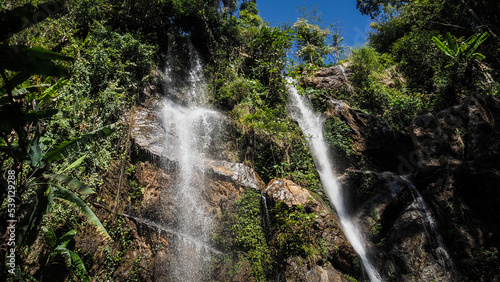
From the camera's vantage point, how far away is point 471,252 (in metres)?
6.17

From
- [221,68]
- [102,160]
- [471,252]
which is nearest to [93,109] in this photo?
[102,160]

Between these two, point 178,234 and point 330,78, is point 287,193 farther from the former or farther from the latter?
point 330,78

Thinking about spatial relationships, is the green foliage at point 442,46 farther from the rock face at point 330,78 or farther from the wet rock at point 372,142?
the rock face at point 330,78

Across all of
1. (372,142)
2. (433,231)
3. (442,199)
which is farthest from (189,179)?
(372,142)

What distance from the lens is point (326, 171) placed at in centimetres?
920

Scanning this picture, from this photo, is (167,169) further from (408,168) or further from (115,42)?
(408,168)

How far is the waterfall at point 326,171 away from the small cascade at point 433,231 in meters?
1.70

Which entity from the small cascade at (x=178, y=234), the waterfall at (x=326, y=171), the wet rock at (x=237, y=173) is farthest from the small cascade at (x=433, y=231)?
the small cascade at (x=178, y=234)

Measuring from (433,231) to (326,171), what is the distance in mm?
3569

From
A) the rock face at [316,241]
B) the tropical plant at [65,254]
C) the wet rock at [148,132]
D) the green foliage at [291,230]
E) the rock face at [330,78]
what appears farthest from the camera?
the rock face at [330,78]

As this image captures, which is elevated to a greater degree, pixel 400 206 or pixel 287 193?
pixel 287 193

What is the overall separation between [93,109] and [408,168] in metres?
11.0

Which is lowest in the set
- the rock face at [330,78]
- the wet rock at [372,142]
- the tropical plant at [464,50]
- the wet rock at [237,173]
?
the wet rock at [237,173]

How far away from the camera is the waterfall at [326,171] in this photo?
709 centimetres
